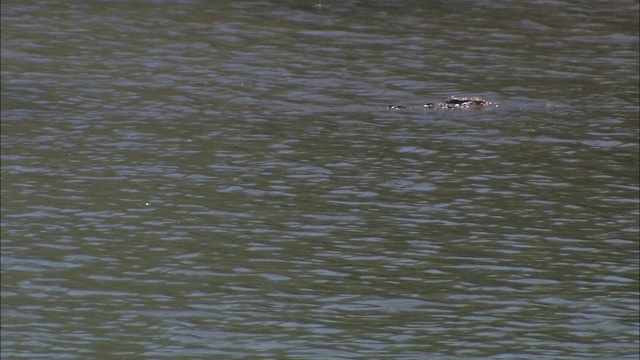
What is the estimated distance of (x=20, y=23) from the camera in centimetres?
3594

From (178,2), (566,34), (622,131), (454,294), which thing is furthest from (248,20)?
(454,294)

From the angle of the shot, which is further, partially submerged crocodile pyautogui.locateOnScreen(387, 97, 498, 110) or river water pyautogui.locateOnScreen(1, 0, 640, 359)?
partially submerged crocodile pyautogui.locateOnScreen(387, 97, 498, 110)

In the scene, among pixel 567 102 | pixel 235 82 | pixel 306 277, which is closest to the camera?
pixel 306 277

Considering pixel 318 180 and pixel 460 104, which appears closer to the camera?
pixel 318 180

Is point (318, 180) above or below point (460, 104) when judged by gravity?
below

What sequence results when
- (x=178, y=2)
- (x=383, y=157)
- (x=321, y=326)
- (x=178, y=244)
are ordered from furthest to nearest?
1. (x=178, y=2)
2. (x=383, y=157)
3. (x=178, y=244)
4. (x=321, y=326)

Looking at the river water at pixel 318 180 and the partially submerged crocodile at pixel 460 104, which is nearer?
the river water at pixel 318 180

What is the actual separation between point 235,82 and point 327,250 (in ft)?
37.5

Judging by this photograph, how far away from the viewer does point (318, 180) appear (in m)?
23.9

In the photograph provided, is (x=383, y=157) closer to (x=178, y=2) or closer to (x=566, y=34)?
(x=566, y=34)

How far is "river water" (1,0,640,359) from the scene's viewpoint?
1744 cm

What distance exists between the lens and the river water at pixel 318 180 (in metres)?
17.4

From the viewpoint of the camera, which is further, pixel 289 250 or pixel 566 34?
pixel 566 34

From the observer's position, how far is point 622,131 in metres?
26.6
